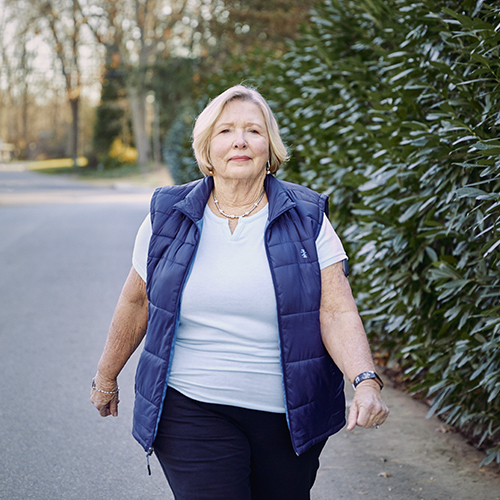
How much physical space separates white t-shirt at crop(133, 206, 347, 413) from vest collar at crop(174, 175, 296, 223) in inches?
6.1

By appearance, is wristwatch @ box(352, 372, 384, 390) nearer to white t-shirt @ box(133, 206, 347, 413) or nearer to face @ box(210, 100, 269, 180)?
white t-shirt @ box(133, 206, 347, 413)

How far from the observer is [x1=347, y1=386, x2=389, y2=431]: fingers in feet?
7.32

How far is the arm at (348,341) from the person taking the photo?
2.25m

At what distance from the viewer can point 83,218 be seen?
18.1m

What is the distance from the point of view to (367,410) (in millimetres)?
2230

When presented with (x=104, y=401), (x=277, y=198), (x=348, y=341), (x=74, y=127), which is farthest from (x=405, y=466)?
(x=74, y=127)

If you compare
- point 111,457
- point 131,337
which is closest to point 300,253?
point 131,337

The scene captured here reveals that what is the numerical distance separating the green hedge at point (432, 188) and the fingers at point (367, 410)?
1061 mm

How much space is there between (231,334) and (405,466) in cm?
193

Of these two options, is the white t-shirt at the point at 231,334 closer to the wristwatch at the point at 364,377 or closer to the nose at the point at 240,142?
the wristwatch at the point at 364,377

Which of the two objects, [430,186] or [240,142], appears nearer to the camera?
[240,142]

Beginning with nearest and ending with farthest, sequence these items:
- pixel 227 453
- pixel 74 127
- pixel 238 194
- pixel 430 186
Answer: pixel 227 453 → pixel 238 194 → pixel 430 186 → pixel 74 127

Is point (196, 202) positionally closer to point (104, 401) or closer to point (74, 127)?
point (104, 401)

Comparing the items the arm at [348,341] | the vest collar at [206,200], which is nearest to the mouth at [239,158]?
the vest collar at [206,200]
